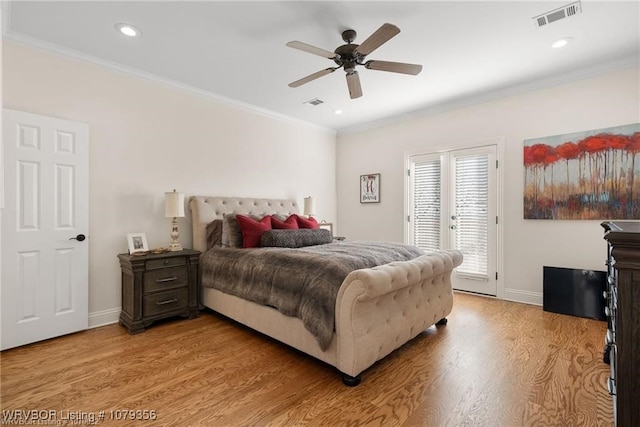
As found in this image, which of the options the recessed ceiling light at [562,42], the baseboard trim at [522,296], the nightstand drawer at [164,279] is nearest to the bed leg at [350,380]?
the nightstand drawer at [164,279]

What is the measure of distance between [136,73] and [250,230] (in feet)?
7.08

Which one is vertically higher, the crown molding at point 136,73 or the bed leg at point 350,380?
the crown molding at point 136,73

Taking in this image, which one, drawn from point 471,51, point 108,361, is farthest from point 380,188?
point 108,361

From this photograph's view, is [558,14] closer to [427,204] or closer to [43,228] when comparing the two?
[427,204]

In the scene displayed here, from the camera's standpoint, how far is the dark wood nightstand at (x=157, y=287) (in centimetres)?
301

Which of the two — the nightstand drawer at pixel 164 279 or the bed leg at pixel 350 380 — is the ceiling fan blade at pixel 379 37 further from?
the nightstand drawer at pixel 164 279

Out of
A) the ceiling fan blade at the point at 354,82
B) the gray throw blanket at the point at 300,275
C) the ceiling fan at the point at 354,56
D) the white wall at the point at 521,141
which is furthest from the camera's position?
the white wall at the point at 521,141

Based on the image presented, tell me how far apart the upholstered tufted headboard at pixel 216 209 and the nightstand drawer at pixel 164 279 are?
433mm

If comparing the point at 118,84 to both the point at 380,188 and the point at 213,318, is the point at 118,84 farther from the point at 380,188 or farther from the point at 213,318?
the point at 380,188

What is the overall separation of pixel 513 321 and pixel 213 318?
3.27 metres

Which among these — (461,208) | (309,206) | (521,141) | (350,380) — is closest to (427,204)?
(461,208)

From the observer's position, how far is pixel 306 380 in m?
2.15

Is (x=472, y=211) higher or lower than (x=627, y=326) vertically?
higher

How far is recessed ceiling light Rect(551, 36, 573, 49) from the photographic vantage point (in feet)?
9.18
